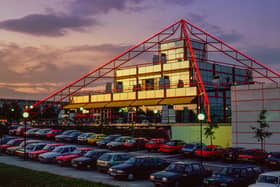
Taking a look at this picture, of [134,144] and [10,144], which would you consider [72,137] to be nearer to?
[10,144]

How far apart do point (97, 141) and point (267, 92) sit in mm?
20996

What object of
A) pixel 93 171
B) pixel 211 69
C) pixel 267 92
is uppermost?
pixel 211 69

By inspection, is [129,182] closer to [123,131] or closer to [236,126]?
[236,126]

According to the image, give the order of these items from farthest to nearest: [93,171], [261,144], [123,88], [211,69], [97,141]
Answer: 1. [123,88]
2. [211,69]
3. [97,141]
4. [261,144]
5. [93,171]

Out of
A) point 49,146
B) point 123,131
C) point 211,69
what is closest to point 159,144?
point 49,146

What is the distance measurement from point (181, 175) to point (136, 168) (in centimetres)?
381

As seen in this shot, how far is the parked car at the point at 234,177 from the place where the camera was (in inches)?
781

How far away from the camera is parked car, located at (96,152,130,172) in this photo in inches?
1017

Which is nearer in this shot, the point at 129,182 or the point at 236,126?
the point at 129,182

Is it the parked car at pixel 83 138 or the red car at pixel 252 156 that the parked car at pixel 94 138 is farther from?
the red car at pixel 252 156

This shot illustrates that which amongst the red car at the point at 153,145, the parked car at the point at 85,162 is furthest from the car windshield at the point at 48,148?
the red car at the point at 153,145

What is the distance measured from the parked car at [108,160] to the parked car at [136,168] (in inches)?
81.0

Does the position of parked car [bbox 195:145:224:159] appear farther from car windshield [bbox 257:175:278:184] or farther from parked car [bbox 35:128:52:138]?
parked car [bbox 35:128:52:138]

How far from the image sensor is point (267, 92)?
4134 cm
